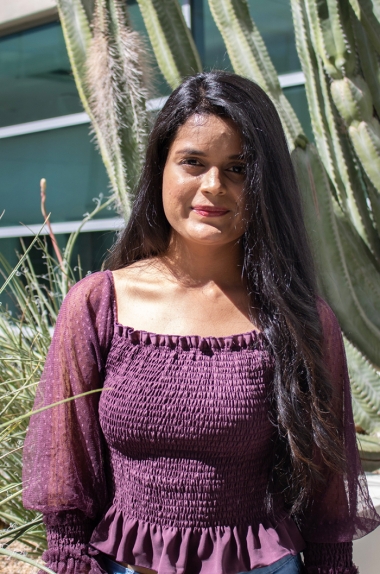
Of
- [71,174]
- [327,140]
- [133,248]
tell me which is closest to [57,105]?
[71,174]

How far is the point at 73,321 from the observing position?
5.31ft

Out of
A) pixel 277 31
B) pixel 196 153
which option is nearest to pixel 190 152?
pixel 196 153

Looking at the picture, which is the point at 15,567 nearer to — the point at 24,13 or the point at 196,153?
the point at 196,153

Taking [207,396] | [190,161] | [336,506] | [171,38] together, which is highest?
[171,38]

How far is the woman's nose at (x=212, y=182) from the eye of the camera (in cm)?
160

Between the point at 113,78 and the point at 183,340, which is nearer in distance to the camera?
the point at 183,340

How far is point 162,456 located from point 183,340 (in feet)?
0.88

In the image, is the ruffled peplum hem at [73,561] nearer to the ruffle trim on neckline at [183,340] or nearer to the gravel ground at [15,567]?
the ruffle trim on neckline at [183,340]

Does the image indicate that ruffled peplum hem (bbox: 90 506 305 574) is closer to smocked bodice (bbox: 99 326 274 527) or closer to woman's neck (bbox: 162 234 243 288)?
smocked bodice (bbox: 99 326 274 527)

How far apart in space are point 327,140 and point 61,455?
2551 mm

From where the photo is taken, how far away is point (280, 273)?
172 cm

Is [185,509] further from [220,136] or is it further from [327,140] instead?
[327,140]

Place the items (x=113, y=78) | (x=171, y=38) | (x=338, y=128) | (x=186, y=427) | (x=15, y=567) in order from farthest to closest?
1. (x=338, y=128)
2. (x=171, y=38)
3. (x=113, y=78)
4. (x=15, y=567)
5. (x=186, y=427)

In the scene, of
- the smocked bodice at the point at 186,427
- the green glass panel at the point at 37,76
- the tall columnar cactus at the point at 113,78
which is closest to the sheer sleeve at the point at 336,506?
the smocked bodice at the point at 186,427
